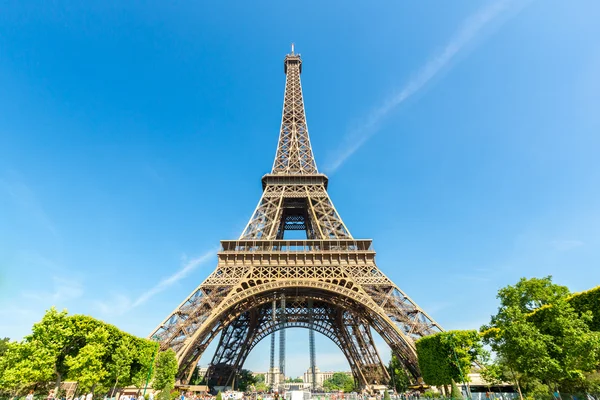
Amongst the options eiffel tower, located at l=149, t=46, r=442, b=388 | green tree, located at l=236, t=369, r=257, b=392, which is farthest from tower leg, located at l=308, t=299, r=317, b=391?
green tree, located at l=236, t=369, r=257, b=392

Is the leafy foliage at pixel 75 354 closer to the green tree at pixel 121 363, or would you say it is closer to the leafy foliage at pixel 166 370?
the green tree at pixel 121 363

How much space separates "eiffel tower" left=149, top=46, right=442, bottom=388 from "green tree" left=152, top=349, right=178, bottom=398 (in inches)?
24.0

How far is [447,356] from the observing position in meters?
20.5

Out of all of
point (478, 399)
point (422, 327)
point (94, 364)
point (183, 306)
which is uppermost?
point (183, 306)

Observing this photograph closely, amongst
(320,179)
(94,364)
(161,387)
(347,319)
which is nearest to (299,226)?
(320,179)

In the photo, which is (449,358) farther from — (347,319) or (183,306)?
(183,306)

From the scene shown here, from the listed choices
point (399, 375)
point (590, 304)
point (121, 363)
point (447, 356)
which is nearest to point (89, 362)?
point (121, 363)

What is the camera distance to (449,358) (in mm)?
20406

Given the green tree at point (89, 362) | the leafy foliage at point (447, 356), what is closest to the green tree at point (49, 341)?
the green tree at point (89, 362)

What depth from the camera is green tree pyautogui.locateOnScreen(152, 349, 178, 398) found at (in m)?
21.2

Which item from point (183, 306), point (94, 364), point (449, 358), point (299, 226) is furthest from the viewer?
point (299, 226)

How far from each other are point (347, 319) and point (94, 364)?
2238 centimetres

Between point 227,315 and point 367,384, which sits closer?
point 227,315

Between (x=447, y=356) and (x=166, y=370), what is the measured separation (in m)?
19.2
